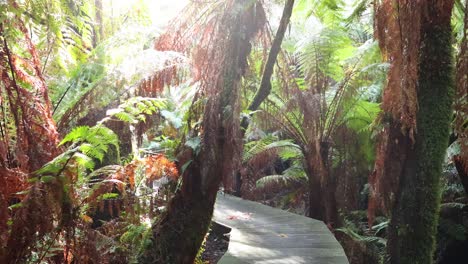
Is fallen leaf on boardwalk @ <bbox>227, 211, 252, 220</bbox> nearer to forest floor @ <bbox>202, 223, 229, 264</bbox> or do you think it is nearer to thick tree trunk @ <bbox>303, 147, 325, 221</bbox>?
forest floor @ <bbox>202, 223, 229, 264</bbox>

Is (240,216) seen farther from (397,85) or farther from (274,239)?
(397,85)

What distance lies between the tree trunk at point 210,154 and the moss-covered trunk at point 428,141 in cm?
161

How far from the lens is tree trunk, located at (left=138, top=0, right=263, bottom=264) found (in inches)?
120

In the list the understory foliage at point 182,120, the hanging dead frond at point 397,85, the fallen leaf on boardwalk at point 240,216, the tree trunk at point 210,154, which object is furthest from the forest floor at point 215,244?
the hanging dead frond at point 397,85

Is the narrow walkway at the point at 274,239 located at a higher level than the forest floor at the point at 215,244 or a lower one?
higher

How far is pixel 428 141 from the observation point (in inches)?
146

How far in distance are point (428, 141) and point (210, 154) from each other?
1.90 metres

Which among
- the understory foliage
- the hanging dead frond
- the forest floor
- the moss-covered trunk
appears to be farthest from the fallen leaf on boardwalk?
the moss-covered trunk

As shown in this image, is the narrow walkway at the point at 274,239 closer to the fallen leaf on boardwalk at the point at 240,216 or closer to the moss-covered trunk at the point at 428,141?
the fallen leaf on boardwalk at the point at 240,216

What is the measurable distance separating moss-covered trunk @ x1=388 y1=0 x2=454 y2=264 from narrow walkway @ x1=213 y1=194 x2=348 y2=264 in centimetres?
65

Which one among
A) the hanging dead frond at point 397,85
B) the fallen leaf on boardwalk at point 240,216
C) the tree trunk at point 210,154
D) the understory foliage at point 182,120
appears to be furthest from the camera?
the fallen leaf on boardwalk at point 240,216

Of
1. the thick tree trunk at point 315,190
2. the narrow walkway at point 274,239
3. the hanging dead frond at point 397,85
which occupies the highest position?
the hanging dead frond at point 397,85

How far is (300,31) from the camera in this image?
775cm

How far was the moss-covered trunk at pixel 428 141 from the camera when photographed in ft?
12.1
